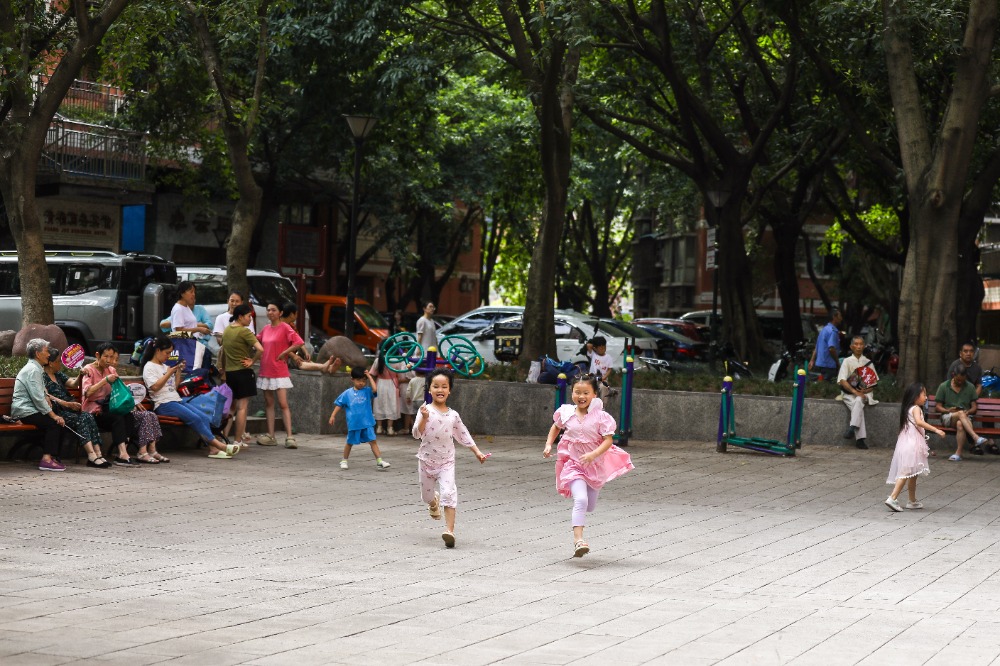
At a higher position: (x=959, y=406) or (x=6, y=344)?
(x=6, y=344)

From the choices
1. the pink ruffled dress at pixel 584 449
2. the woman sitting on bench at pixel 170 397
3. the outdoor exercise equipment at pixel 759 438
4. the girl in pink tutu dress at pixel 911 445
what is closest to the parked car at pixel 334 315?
the outdoor exercise equipment at pixel 759 438

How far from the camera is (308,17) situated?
73.2 ft

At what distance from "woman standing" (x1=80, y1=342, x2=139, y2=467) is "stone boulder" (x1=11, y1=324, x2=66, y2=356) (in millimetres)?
2817

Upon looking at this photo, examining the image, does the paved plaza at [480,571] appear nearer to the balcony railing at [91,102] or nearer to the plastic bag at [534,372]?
the plastic bag at [534,372]

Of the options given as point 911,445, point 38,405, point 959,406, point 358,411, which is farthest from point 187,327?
point 959,406

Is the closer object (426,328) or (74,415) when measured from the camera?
(74,415)

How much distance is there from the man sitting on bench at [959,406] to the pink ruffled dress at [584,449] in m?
9.40

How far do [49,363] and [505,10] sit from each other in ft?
32.4

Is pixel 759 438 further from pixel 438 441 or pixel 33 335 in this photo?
pixel 33 335

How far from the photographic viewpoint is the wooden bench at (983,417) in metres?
18.5

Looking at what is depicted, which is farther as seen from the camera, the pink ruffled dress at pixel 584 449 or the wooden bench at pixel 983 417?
the wooden bench at pixel 983 417

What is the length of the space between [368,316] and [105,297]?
33.6ft

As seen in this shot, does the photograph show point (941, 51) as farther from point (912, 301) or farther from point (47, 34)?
point (47, 34)

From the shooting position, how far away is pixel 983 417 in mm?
18547
